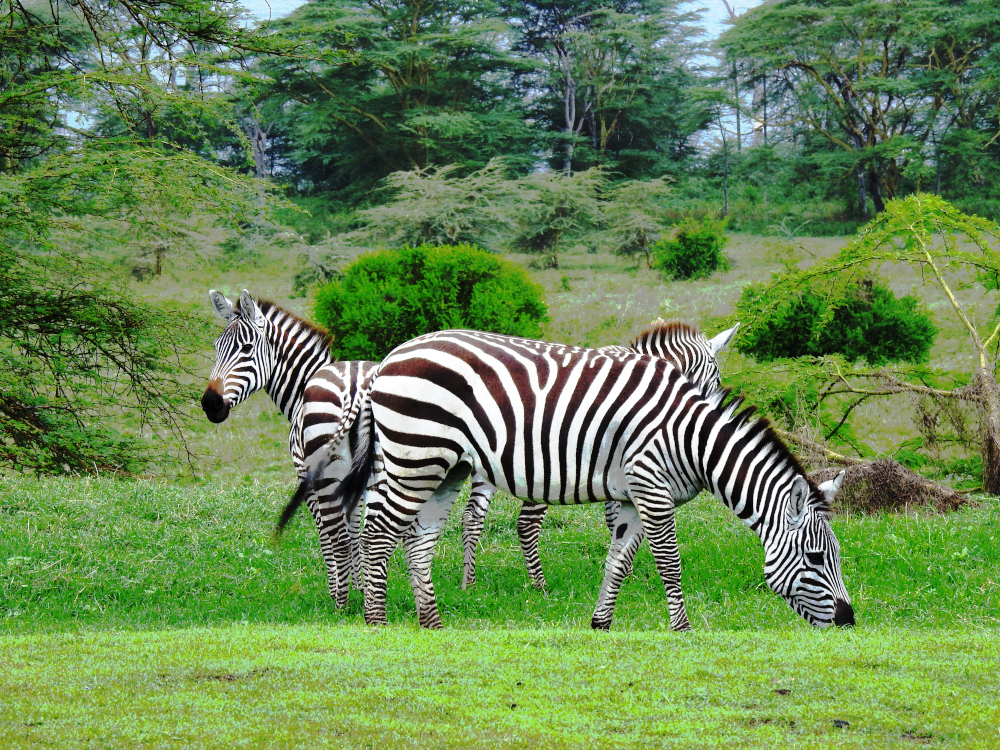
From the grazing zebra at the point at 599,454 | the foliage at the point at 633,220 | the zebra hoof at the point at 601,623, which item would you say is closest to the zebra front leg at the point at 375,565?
the grazing zebra at the point at 599,454

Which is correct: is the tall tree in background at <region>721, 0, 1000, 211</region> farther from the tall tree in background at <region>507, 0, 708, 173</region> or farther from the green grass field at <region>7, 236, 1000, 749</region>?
the green grass field at <region>7, 236, 1000, 749</region>

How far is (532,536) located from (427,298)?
855 cm

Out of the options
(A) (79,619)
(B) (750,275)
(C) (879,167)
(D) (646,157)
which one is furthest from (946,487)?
(D) (646,157)

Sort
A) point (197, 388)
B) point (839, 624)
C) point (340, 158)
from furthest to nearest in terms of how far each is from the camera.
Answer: point (340, 158), point (197, 388), point (839, 624)

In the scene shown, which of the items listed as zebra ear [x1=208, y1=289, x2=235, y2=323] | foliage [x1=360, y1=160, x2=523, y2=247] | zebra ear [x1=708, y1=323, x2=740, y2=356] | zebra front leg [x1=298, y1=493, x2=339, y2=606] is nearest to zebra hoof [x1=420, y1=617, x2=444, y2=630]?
zebra front leg [x1=298, y1=493, x2=339, y2=606]

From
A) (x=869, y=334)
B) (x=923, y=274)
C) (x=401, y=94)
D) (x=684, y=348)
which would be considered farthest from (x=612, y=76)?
Result: (x=684, y=348)

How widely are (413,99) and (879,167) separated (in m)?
19.2

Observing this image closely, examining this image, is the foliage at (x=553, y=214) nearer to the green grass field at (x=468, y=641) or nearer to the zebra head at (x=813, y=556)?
the green grass field at (x=468, y=641)

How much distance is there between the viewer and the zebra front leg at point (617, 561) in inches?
252

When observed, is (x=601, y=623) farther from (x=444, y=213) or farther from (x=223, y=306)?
(x=444, y=213)

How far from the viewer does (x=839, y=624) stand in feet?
20.3

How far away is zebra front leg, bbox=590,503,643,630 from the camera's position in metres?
6.40

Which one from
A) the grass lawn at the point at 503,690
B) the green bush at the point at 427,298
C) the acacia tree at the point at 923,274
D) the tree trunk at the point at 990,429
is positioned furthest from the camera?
the green bush at the point at 427,298

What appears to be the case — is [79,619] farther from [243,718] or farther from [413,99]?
[413,99]
